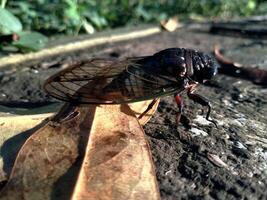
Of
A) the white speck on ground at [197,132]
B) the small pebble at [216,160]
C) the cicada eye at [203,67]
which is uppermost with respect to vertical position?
the cicada eye at [203,67]

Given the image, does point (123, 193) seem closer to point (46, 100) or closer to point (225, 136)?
point (225, 136)

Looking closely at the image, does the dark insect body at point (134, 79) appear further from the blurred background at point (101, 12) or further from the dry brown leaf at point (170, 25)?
the dry brown leaf at point (170, 25)

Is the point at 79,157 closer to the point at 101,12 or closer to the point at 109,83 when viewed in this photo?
the point at 109,83

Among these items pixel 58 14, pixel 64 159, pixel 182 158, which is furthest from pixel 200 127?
pixel 58 14

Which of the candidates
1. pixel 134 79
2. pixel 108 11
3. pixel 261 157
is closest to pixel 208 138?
pixel 261 157

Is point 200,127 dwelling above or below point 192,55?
below

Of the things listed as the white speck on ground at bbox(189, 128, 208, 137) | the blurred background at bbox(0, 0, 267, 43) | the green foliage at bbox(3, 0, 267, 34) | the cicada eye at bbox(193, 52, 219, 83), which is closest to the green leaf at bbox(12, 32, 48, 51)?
the blurred background at bbox(0, 0, 267, 43)

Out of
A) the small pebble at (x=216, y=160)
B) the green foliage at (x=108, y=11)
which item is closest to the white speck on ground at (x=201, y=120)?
the small pebble at (x=216, y=160)

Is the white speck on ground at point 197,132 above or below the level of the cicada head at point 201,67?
below
